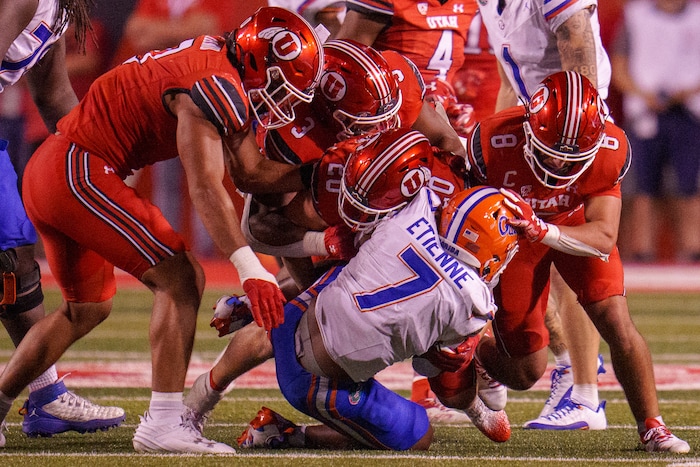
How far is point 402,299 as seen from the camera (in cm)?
352

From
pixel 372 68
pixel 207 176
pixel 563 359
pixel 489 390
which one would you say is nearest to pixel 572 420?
pixel 489 390

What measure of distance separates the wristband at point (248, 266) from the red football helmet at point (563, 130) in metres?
0.91

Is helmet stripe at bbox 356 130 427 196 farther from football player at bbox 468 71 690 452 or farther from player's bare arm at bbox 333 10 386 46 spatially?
player's bare arm at bbox 333 10 386 46

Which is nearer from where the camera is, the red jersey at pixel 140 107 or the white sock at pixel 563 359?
the red jersey at pixel 140 107

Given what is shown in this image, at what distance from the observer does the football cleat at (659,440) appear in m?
3.71

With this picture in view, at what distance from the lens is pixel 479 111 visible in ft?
20.0

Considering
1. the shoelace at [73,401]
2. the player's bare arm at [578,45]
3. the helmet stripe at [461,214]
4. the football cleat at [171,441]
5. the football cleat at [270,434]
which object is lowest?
the football cleat at [270,434]

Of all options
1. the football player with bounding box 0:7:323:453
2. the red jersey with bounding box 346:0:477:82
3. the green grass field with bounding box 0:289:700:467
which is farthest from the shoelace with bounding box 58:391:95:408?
the red jersey with bounding box 346:0:477:82

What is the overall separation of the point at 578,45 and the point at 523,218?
1240 mm

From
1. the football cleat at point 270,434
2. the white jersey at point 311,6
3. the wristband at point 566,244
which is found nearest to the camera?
the wristband at point 566,244

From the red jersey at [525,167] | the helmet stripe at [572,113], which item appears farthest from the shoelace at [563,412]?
the helmet stripe at [572,113]

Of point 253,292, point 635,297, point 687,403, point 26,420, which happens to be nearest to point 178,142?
point 253,292

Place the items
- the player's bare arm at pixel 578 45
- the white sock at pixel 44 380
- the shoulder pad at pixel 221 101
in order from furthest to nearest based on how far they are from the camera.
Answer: the player's bare arm at pixel 578 45 → the white sock at pixel 44 380 → the shoulder pad at pixel 221 101

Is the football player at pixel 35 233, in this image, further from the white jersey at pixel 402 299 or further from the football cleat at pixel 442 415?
the football cleat at pixel 442 415
